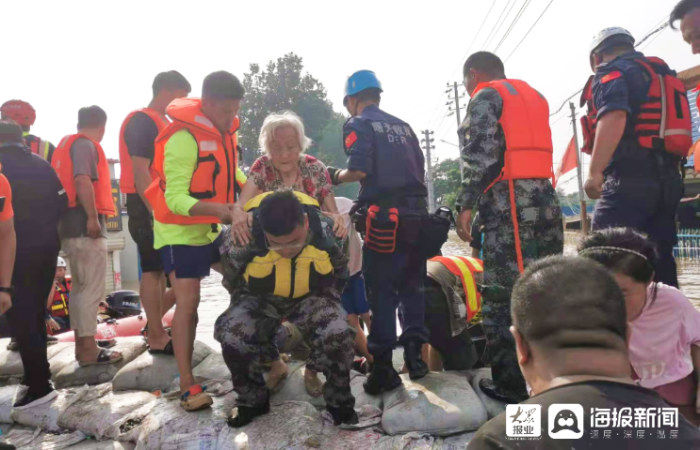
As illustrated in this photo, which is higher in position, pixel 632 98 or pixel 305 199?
pixel 632 98

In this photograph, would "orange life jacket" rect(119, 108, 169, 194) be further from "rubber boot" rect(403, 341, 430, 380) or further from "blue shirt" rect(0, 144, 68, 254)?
"rubber boot" rect(403, 341, 430, 380)

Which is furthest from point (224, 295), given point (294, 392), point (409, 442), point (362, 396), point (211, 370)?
point (409, 442)

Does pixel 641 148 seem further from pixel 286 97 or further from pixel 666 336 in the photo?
pixel 286 97

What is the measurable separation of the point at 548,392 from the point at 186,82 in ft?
11.5

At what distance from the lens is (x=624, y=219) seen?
102 inches

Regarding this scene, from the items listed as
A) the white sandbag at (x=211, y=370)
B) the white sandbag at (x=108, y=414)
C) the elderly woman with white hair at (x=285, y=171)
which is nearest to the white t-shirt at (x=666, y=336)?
the elderly woman with white hair at (x=285, y=171)

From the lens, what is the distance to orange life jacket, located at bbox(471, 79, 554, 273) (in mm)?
2676

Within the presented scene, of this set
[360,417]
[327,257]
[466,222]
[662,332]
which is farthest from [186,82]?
[662,332]

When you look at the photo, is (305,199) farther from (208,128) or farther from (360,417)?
(360,417)

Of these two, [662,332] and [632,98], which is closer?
[662,332]

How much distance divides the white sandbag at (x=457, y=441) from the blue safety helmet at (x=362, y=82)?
201cm

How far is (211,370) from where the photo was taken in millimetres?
3461

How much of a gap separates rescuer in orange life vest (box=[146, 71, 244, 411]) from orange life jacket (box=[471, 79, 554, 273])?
1518 millimetres

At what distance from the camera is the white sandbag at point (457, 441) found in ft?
7.81
